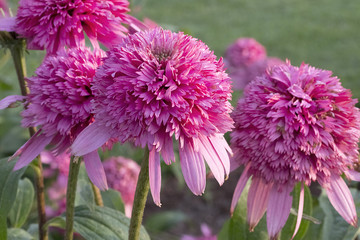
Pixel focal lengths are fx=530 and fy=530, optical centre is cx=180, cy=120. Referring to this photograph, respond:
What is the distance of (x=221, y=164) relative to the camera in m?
0.66

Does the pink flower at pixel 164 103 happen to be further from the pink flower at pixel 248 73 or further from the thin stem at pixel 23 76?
the pink flower at pixel 248 73

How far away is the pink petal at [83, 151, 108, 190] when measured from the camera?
716 mm

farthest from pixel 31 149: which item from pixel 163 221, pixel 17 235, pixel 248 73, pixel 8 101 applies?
pixel 248 73

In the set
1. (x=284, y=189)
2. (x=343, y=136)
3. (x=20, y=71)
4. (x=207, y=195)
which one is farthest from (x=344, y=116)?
(x=207, y=195)

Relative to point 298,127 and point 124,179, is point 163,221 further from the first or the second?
point 298,127

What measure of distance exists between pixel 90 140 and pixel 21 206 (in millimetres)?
543

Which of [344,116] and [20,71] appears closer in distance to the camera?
[344,116]

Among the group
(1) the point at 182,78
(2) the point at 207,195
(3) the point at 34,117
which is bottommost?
(2) the point at 207,195

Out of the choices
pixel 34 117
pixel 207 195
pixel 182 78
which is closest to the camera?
pixel 182 78

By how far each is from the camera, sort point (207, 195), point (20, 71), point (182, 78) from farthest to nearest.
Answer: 1. point (207, 195)
2. point (20, 71)
3. point (182, 78)

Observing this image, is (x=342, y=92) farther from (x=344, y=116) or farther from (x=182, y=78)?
(x=182, y=78)

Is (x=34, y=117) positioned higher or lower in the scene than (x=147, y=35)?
lower

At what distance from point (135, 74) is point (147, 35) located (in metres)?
0.07

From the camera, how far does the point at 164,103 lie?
2.07 ft
